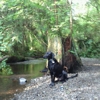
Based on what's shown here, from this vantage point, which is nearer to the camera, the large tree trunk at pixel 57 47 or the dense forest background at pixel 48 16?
the dense forest background at pixel 48 16

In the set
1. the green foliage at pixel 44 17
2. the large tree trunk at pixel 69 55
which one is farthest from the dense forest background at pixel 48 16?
the large tree trunk at pixel 69 55

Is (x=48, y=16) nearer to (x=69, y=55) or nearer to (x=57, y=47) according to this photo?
(x=57, y=47)

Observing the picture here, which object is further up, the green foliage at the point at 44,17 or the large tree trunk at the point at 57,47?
the green foliage at the point at 44,17

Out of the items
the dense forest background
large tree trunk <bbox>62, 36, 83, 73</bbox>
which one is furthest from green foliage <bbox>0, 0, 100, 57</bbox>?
large tree trunk <bbox>62, 36, 83, 73</bbox>

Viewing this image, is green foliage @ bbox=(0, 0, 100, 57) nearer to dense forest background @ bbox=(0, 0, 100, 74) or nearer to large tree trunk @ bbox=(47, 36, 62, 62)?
dense forest background @ bbox=(0, 0, 100, 74)

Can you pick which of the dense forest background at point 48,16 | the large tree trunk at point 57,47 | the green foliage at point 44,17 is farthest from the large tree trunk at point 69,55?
the green foliage at point 44,17

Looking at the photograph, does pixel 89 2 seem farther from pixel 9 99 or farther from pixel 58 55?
pixel 9 99

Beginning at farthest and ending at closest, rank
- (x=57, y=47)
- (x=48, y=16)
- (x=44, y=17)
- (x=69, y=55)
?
(x=57, y=47)
(x=69, y=55)
(x=44, y=17)
(x=48, y=16)

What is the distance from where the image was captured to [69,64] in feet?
46.6

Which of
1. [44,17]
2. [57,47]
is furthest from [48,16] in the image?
[57,47]

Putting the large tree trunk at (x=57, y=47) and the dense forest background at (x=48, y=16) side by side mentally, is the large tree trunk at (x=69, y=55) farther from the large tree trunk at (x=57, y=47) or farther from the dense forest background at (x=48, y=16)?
the dense forest background at (x=48, y=16)

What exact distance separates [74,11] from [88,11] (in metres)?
2.35

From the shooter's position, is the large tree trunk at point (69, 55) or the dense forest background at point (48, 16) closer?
the dense forest background at point (48, 16)

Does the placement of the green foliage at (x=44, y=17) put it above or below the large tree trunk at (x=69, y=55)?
above
